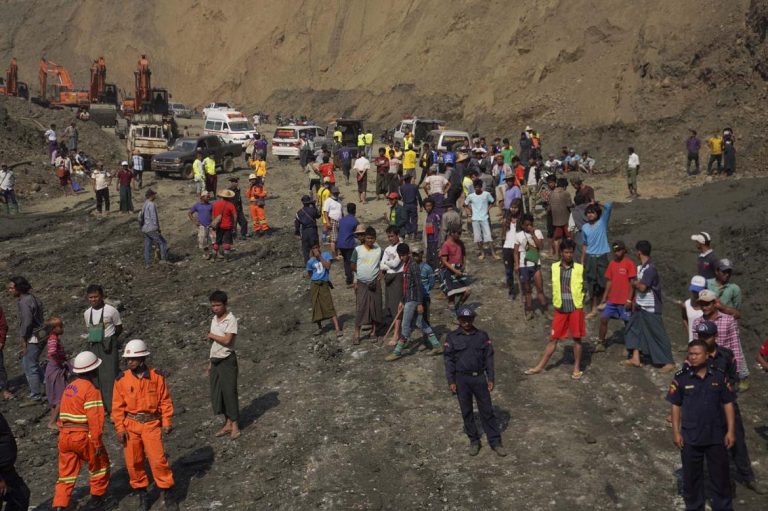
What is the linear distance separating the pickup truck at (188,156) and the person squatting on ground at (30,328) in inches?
693

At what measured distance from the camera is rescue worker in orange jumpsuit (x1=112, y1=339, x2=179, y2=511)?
25.1 ft

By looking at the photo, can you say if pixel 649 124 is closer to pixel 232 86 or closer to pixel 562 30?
pixel 562 30

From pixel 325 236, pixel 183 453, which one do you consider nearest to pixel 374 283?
pixel 183 453

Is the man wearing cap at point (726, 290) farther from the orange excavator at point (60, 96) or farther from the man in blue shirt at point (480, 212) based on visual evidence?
the orange excavator at point (60, 96)

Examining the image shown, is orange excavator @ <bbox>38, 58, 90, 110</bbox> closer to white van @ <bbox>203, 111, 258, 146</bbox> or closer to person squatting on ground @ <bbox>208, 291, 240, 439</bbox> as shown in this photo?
white van @ <bbox>203, 111, 258, 146</bbox>

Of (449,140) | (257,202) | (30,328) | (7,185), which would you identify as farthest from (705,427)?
(7,185)

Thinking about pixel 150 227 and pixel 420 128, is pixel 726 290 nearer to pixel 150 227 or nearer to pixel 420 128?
pixel 150 227

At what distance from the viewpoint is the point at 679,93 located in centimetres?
2922

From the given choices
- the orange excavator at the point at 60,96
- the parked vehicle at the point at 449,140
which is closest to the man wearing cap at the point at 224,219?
the parked vehicle at the point at 449,140

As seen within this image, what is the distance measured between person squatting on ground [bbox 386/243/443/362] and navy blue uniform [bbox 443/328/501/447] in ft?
8.71

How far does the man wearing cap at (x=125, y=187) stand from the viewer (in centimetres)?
2288

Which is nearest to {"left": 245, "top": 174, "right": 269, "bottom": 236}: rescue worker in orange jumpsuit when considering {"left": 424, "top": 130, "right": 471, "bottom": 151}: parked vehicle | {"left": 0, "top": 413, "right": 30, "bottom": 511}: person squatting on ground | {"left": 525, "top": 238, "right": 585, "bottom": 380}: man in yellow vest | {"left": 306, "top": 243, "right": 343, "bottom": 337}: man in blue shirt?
{"left": 306, "top": 243, "right": 343, "bottom": 337}: man in blue shirt

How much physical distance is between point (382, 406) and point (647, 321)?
3544 mm

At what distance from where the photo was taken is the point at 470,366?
8211 mm
